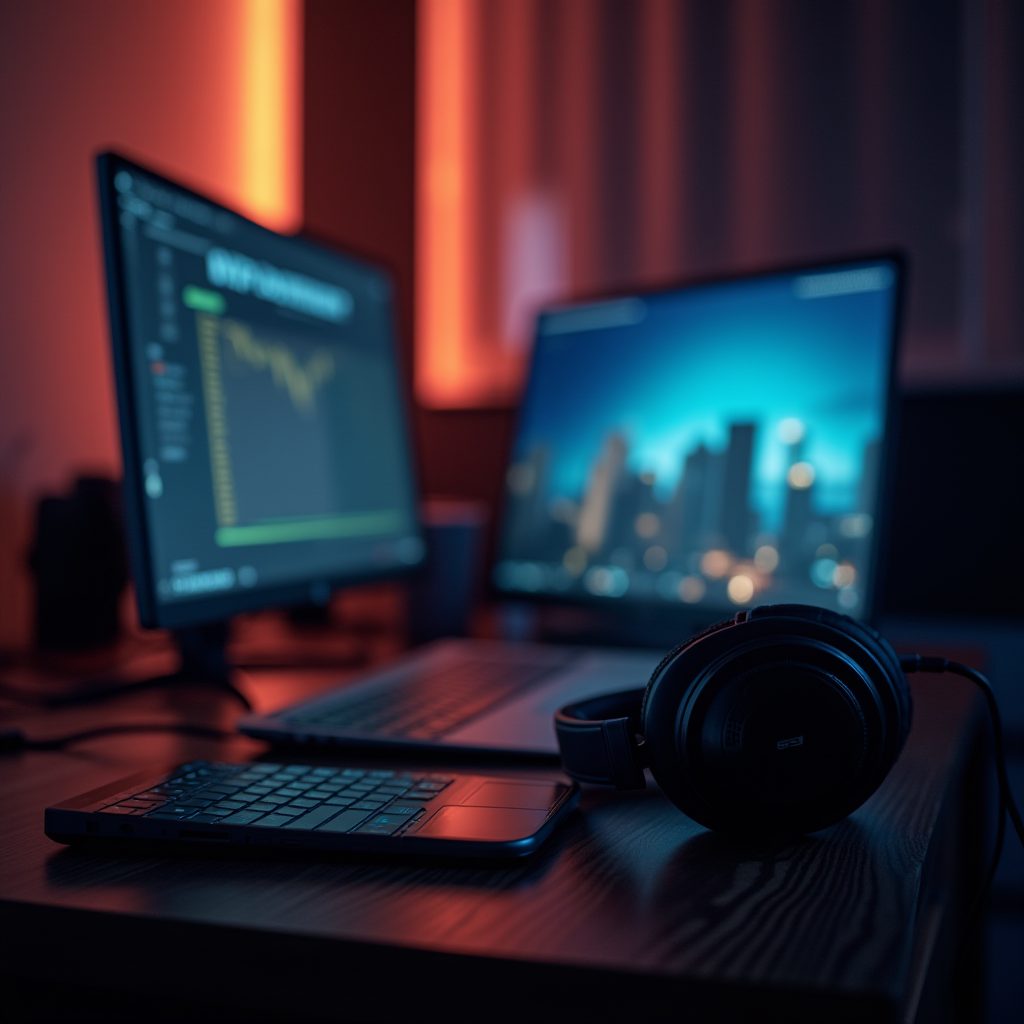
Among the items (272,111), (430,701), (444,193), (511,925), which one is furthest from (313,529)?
(444,193)

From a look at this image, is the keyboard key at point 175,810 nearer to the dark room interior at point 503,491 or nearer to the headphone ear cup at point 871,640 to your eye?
the dark room interior at point 503,491

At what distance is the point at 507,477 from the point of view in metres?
1.27

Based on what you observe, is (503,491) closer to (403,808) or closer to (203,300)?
(203,300)

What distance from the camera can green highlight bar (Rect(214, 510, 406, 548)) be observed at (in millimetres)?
812

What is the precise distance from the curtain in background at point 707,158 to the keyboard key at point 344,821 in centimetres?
148

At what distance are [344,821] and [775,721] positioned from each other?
0.21m

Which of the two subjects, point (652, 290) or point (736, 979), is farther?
point (652, 290)

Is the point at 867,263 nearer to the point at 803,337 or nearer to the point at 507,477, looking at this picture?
the point at 803,337

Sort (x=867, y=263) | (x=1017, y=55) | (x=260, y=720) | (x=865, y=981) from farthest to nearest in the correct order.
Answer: (x=1017, y=55)
(x=867, y=263)
(x=260, y=720)
(x=865, y=981)

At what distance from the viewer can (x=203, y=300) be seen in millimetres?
800

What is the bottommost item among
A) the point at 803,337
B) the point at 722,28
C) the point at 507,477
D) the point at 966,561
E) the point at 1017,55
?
the point at 966,561

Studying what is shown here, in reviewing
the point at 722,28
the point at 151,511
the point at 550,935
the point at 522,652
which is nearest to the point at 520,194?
the point at 722,28

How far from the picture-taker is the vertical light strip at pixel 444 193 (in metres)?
2.05

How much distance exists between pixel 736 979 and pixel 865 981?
0.14 feet
